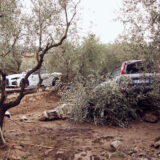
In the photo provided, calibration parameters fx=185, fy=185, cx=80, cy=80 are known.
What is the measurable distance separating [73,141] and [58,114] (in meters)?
2.31

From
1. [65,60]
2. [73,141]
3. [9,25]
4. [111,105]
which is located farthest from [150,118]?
[65,60]

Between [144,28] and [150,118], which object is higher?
[144,28]

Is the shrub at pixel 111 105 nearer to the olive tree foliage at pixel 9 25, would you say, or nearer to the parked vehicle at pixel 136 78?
the parked vehicle at pixel 136 78

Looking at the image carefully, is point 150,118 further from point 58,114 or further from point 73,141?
point 58,114

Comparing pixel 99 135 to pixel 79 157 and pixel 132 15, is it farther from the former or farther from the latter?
pixel 132 15

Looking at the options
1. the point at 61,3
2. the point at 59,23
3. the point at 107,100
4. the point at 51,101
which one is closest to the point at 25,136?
the point at 107,100

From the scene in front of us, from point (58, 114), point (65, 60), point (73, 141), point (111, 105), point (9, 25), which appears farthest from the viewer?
point (65, 60)

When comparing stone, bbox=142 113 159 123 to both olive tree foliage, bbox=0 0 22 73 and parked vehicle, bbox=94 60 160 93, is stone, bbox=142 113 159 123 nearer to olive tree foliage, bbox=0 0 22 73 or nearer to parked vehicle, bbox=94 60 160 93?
parked vehicle, bbox=94 60 160 93

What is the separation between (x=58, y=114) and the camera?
7098mm

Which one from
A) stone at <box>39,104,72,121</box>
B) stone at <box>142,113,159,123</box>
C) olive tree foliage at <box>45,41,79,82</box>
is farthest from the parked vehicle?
olive tree foliage at <box>45,41,79,82</box>

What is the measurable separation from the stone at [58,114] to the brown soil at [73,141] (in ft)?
0.83

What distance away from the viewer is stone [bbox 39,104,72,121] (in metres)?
6.99

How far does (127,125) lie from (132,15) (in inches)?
137

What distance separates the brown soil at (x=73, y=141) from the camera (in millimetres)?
3956
